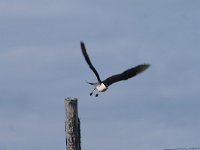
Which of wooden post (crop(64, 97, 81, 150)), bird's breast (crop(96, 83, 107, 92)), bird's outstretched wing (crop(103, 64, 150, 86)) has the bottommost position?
wooden post (crop(64, 97, 81, 150))

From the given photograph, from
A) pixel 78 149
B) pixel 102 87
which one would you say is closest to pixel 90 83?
pixel 102 87

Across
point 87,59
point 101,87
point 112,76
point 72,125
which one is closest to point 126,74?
point 112,76

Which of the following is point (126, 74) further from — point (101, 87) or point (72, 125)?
point (72, 125)

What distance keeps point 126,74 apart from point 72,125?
2254 mm

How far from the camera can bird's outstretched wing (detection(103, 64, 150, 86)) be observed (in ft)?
33.3

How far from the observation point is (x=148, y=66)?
10.1 metres

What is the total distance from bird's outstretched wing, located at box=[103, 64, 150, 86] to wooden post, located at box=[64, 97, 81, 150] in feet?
4.49

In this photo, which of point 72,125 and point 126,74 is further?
point 126,74

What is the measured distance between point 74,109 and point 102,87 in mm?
1110

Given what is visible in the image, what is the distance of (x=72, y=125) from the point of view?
9.00 meters

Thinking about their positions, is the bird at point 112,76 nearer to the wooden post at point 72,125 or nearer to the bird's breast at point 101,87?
the bird's breast at point 101,87

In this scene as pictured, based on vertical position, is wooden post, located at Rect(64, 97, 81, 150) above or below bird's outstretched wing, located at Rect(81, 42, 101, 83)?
below

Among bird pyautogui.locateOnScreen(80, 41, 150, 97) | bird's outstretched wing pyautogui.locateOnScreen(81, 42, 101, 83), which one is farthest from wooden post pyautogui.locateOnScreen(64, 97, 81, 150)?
bird's outstretched wing pyautogui.locateOnScreen(81, 42, 101, 83)

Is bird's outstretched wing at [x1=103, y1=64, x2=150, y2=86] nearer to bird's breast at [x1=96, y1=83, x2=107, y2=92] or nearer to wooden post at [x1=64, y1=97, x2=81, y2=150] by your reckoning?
bird's breast at [x1=96, y1=83, x2=107, y2=92]
